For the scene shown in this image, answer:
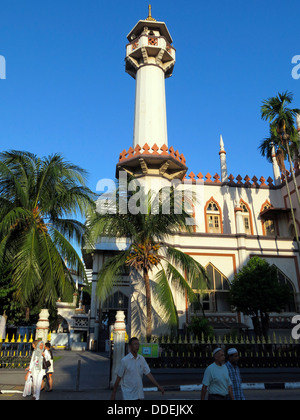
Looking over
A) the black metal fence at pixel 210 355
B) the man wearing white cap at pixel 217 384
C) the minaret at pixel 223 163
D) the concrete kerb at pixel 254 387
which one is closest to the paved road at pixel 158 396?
the concrete kerb at pixel 254 387

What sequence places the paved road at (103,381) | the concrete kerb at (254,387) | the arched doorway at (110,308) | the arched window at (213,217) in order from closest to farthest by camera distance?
the paved road at (103,381) < the concrete kerb at (254,387) < the arched window at (213,217) < the arched doorway at (110,308)

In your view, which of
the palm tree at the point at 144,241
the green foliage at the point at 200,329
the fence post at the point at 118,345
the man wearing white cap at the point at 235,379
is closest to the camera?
the man wearing white cap at the point at 235,379

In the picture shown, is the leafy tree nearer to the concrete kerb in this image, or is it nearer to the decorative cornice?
the concrete kerb

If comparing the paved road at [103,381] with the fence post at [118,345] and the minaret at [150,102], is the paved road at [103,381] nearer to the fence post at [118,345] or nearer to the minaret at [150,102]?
the fence post at [118,345]

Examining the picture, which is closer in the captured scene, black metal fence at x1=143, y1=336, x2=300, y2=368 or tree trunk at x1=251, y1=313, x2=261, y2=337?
black metal fence at x1=143, y1=336, x2=300, y2=368

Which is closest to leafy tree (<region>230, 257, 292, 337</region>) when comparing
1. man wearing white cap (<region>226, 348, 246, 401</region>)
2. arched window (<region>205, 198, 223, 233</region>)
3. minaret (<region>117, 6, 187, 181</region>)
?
arched window (<region>205, 198, 223, 233</region>)

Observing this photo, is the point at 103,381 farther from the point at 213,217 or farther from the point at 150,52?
the point at 150,52

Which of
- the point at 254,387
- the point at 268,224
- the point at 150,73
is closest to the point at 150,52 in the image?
the point at 150,73

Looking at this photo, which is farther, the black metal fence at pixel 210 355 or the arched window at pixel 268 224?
the arched window at pixel 268 224

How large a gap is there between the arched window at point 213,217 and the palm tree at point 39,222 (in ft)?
39.4

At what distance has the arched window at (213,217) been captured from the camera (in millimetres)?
25281

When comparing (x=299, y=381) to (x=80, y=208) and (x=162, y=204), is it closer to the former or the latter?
(x=162, y=204)

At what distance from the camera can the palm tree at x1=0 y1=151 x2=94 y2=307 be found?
514 inches

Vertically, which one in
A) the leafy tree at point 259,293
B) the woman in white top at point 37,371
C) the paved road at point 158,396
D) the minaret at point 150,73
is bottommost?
the paved road at point 158,396
